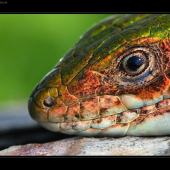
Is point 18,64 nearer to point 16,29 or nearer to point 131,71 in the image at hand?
point 16,29

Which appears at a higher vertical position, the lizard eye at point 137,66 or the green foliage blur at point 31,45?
the green foliage blur at point 31,45

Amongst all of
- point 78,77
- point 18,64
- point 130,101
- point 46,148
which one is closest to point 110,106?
point 130,101

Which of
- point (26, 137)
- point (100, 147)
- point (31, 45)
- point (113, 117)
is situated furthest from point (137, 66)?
point (31, 45)

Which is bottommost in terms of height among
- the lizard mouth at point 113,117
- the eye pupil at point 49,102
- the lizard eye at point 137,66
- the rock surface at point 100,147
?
the rock surface at point 100,147

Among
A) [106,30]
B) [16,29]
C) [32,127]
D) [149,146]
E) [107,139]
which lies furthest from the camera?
[16,29]

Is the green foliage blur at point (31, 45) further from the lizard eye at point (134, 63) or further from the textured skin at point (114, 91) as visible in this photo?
the lizard eye at point (134, 63)

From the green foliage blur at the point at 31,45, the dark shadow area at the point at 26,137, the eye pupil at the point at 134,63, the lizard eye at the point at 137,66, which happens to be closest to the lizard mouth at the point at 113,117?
the lizard eye at the point at 137,66
